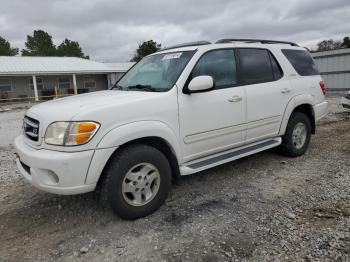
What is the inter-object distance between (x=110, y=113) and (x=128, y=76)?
172cm

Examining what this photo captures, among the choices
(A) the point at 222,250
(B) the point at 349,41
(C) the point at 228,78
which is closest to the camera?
(A) the point at 222,250

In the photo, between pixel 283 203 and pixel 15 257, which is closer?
pixel 15 257

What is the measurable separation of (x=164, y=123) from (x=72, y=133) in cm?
103

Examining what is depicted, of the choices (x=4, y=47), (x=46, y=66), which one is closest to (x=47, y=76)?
(x=46, y=66)

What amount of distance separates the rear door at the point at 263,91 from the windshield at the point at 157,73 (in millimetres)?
993

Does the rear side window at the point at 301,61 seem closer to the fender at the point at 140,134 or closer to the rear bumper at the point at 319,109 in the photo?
the rear bumper at the point at 319,109

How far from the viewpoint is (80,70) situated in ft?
95.8

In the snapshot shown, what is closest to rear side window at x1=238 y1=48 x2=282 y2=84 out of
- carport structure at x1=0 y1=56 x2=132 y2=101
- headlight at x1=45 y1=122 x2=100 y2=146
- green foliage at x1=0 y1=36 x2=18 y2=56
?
headlight at x1=45 y1=122 x2=100 y2=146

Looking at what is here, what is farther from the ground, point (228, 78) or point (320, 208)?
point (228, 78)

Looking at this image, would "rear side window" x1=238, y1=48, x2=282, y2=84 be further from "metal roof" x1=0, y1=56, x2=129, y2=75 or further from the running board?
"metal roof" x1=0, y1=56, x2=129, y2=75

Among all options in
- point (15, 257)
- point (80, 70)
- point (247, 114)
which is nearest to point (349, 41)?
point (80, 70)

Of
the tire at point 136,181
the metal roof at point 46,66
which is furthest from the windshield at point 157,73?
the metal roof at point 46,66

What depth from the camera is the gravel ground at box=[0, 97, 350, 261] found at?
2.91 m

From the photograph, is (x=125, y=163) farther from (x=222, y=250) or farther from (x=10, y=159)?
(x=10, y=159)
